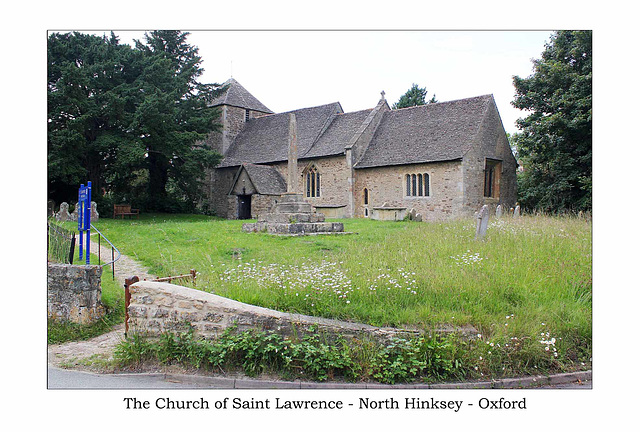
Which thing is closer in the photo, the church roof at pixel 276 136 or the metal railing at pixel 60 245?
the metal railing at pixel 60 245

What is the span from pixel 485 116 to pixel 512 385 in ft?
74.0

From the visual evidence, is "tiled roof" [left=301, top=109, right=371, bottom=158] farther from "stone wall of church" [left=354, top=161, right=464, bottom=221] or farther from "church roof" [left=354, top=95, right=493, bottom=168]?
"stone wall of church" [left=354, top=161, right=464, bottom=221]

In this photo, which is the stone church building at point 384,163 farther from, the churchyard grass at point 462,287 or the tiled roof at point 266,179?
the churchyard grass at point 462,287

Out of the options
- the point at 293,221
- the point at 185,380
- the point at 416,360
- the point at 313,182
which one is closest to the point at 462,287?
the point at 416,360

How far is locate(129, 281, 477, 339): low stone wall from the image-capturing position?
6.31 meters

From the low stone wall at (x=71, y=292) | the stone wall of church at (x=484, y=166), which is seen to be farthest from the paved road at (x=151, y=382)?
the stone wall of church at (x=484, y=166)

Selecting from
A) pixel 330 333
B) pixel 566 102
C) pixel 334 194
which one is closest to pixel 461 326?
pixel 330 333

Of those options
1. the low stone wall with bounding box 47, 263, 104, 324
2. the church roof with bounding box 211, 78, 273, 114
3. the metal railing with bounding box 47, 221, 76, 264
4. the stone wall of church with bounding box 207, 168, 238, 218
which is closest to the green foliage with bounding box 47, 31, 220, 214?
the stone wall of church with bounding box 207, 168, 238, 218

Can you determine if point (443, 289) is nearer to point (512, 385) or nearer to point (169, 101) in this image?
point (512, 385)

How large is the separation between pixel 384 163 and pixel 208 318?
22.0 metres

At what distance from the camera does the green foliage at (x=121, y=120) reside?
73.4 ft

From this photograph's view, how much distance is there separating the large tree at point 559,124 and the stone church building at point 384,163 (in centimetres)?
300

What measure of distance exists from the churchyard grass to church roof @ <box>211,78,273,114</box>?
28.6m

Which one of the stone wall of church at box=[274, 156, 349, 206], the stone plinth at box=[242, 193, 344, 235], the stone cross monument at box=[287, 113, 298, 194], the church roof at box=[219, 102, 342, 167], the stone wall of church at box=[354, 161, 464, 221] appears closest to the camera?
the stone plinth at box=[242, 193, 344, 235]
